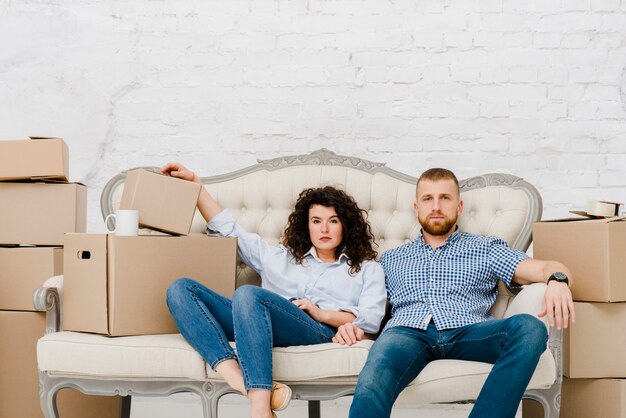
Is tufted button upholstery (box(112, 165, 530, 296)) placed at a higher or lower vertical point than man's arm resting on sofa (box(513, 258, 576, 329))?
higher

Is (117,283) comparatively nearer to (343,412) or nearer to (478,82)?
(343,412)

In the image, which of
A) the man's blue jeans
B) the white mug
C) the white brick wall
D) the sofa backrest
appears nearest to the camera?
the man's blue jeans

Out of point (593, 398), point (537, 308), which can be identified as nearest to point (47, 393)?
point (537, 308)

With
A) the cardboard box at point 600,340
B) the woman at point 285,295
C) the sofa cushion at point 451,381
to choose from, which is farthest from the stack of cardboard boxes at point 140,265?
the cardboard box at point 600,340

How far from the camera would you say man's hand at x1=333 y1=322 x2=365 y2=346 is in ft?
6.97

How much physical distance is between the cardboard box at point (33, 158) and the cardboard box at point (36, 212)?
0.06m

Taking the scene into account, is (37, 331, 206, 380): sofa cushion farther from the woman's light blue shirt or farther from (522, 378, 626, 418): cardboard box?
(522, 378, 626, 418): cardboard box

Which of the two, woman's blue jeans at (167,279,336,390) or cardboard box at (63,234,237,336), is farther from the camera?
cardboard box at (63,234,237,336)

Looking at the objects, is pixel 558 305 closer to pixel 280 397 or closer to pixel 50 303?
pixel 280 397

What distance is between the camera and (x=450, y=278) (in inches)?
92.6

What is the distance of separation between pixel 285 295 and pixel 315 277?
0.12 meters

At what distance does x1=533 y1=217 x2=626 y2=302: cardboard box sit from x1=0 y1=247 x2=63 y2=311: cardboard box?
175cm

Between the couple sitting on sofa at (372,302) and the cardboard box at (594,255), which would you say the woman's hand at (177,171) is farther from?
the cardboard box at (594,255)

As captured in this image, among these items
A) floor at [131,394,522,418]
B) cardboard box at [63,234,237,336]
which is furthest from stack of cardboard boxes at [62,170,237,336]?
floor at [131,394,522,418]
